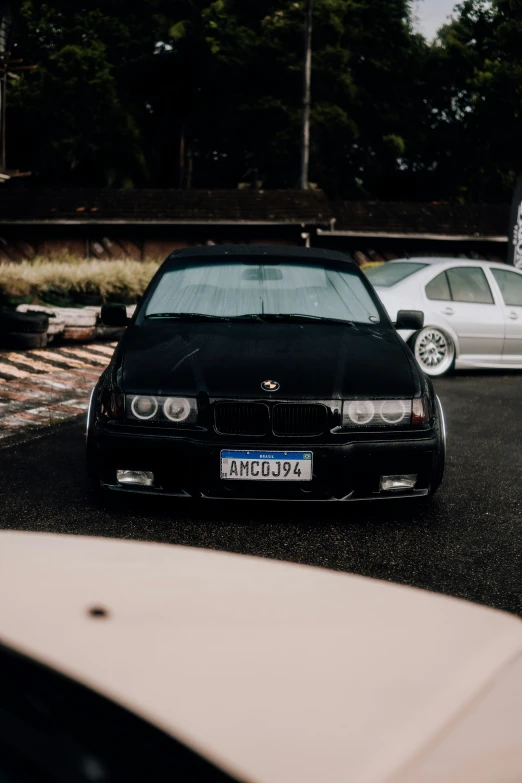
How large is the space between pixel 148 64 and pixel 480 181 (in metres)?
17.7

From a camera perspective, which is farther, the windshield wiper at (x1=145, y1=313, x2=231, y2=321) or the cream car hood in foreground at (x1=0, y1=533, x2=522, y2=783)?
the windshield wiper at (x1=145, y1=313, x2=231, y2=321)

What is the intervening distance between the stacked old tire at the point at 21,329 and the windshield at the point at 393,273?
176 inches

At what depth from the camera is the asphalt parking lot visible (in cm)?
451

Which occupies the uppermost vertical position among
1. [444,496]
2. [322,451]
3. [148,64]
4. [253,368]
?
[148,64]

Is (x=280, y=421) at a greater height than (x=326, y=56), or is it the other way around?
(x=326, y=56)

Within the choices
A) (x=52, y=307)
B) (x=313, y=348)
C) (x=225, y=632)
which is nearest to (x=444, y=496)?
(x=313, y=348)

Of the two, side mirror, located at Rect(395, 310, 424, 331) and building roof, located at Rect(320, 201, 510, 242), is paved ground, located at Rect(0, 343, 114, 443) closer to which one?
side mirror, located at Rect(395, 310, 424, 331)

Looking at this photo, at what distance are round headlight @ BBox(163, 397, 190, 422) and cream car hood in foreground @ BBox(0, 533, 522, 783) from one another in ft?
8.88

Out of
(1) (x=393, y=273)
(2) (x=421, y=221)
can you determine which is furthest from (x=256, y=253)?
(2) (x=421, y=221)

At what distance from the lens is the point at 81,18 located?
4641 cm

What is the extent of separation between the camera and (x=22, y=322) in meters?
12.8

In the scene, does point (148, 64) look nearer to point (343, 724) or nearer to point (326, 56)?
point (326, 56)

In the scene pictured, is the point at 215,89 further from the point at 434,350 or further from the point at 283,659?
the point at 283,659

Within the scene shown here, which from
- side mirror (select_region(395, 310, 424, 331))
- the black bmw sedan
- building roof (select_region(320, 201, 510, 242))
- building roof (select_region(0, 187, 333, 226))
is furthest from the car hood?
building roof (select_region(320, 201, 510, 242))
